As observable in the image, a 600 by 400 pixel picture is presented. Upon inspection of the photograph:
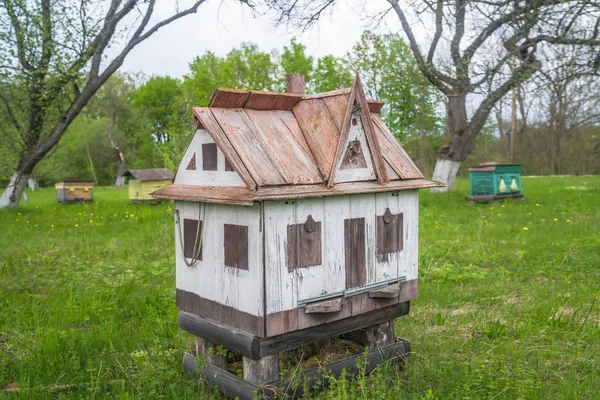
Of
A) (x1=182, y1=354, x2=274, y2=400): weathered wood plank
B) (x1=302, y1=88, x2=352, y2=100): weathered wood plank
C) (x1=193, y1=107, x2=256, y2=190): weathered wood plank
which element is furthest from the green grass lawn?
(x1=302, y1=88, x2=352, y2=100): weathered wood plank

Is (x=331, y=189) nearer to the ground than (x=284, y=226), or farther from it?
farther from it

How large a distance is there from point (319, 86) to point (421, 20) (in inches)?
940

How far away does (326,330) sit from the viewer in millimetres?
3541

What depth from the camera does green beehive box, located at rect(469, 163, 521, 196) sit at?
15.3 metres

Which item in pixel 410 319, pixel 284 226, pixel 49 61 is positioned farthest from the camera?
pixel 49 61

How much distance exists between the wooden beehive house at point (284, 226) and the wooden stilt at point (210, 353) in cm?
2

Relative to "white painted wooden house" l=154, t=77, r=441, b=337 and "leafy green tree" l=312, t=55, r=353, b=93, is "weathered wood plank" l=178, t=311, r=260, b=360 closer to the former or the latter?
"white painted wooden house" l=154, t=77, r=441, b=337

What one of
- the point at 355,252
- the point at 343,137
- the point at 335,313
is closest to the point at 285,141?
the point at 343,137

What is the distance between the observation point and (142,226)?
1152 centimetres

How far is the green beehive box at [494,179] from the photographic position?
50.1 ft

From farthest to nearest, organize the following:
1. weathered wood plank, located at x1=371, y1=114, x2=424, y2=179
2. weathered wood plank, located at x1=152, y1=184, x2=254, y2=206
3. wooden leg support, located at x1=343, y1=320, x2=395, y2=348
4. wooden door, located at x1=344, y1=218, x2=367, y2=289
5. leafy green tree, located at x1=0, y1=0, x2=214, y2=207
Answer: leafy green tree, located at x1=0, y1=0, x2=214, y2=207, wooden leg support, located at x1=343, y1=320, x2=395, y2=348, weathered wood plank, located at x1=371, y1=114, x2=424, y2=179, wooden door, located at x1=344, y1=218, x2=367, y2=289, weathered wood plank, located at x1=152, y1=184, x2=254, y2=206

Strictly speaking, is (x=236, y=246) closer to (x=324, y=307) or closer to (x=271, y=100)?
(x=324, y=307)

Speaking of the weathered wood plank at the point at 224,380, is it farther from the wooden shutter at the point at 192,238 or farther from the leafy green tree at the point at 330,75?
the leafy green tree at the point at 330,75

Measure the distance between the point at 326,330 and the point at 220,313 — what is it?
0.73 metres
